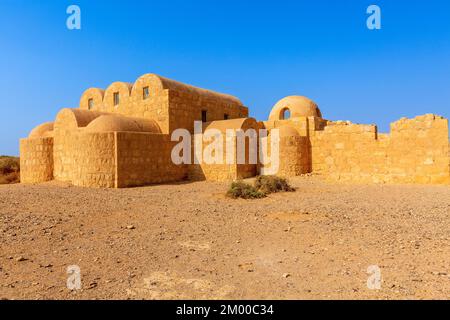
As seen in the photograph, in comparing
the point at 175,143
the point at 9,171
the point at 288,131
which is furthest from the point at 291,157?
the point at 9,171

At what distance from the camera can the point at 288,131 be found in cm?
1449

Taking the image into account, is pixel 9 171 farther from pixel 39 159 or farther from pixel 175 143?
pixel 175 143

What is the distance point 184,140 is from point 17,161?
13.0m

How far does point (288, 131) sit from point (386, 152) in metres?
4.29

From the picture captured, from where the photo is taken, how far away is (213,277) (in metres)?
3.02

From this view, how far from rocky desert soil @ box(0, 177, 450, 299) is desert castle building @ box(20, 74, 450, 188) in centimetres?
498

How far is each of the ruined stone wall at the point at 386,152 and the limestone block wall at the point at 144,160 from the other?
22.9 ft

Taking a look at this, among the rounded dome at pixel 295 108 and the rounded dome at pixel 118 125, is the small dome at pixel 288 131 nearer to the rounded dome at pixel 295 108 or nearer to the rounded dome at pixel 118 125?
the rounded dome at pixel 295 108

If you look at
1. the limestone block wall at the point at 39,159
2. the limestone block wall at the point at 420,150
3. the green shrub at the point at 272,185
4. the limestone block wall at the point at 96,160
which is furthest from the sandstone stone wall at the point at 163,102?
the limestone block wall at the point at 420,150

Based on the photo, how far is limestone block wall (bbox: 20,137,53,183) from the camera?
13.8m

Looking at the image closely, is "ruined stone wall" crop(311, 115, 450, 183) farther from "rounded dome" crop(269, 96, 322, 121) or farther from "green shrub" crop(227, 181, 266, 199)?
"green shrub" crop(227, 181, 266, 199)

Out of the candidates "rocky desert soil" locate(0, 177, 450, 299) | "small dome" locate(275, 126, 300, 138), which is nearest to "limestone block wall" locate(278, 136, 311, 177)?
"small dome" locate(275, 126, 300, 138)

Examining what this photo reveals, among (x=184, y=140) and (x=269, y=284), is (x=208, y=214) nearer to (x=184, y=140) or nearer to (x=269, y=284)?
(x=269, y=284)

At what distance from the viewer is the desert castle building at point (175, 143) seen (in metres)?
11.4
